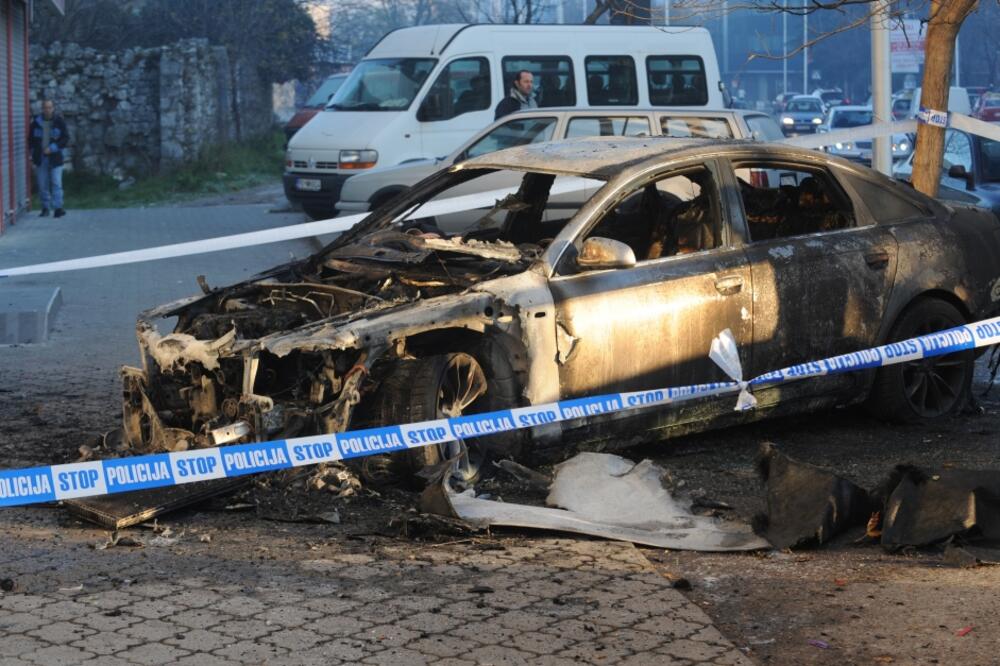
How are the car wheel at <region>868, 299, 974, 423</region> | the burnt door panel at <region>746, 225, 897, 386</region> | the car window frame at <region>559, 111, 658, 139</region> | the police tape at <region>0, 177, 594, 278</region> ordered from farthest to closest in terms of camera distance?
the car window frame at <region>559, 111, 658, 139</region> → the police tape at <region>0, 177, 594, 278</region> → the car wheel at <region>868, 299, 974, 423</region> → the burnt door panel at <region>746, 225, 897, 386</region>

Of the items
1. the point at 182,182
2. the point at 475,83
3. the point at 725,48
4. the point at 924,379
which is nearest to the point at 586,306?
the point at 924,379

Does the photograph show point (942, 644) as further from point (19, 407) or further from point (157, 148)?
point (157, 148)

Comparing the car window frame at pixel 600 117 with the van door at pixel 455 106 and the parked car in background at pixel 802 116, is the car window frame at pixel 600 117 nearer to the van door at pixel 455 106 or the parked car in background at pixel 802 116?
the van door at pixel 455 106

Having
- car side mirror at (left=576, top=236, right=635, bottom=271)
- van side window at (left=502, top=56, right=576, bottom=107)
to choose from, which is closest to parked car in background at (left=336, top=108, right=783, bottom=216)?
van side window at (left=502, top=56, right=576, bottom=107)

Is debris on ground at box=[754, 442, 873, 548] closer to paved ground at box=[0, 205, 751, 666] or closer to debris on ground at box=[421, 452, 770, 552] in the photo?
debris on ground at box=[421, 452, 770, 552]

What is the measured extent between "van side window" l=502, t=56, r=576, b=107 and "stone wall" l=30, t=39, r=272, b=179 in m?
13.4

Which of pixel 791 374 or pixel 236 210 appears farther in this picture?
pixel 236 210

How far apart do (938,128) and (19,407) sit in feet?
21.8

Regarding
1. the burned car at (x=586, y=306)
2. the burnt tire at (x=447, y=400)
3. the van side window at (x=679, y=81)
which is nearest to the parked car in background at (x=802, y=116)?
the van side window at (x=679, y=81)

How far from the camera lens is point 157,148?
30.2 metres

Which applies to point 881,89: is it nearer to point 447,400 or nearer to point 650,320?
point 650,320

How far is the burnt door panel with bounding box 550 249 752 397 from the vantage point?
662cm

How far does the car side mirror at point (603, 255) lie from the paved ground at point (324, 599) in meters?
1.42

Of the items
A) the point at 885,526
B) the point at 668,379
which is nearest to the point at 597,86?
the point at 668,379
